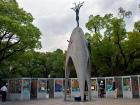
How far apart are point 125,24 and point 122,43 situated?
356cm

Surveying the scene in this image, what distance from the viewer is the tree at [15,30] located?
30.1 meters

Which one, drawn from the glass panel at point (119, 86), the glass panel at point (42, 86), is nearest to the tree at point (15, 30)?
the glass panel at point (42, 86)

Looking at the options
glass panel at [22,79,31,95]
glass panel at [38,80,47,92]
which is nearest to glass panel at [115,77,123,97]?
glass panel at [38,80,47,92]

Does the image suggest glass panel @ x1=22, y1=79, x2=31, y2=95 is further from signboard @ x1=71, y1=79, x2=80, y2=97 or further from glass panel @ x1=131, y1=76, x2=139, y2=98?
glass panel @ x1=131, y1=76, x2=139, y2=98

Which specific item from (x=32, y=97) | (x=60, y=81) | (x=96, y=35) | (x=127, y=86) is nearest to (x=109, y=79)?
(x=127, y=86)

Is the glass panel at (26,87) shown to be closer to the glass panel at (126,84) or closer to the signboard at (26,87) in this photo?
the signboard at (26,87)

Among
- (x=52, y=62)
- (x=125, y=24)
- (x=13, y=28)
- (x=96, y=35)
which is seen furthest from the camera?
(x=52, y=62)

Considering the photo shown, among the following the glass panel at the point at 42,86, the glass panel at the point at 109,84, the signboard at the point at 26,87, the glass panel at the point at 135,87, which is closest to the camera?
the glass panel at the point at 135,87

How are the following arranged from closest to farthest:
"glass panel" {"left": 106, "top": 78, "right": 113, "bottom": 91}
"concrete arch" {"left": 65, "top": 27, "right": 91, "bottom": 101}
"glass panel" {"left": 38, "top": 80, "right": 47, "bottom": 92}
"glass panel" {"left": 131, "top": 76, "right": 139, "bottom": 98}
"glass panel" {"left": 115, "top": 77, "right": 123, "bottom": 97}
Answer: "concrete arch" {"left": 65, "top": 27, "right": 91, "bottom": 101}, "glass panel" {"left": 131, "top": 76, "right": 139, "bottom": 98}, "glass panel" {"left": 115, "top": 77, "right": 123, "bottom": 97}, "glass panel" {"left": 106, "top": 78, "right": 113, "bottom": 91}, "glass panel" {"left": 38, "top": 80, "right": 47, "bottom": 92}

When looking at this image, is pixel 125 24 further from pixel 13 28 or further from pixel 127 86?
pixel 13 28

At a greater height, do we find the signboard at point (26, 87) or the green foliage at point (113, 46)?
the green foliage at point (113, 46)

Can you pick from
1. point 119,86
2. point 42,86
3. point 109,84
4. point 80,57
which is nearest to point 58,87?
point 42,86

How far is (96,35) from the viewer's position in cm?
4350

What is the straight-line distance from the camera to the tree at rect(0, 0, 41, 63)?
30077 mm
